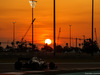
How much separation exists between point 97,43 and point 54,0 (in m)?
43.3

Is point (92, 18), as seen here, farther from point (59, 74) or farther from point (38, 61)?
point (59, 74)

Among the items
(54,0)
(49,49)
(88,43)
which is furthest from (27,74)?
(49,49)

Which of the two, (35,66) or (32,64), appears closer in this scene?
(35,66)

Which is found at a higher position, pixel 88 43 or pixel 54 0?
pixel 54 0

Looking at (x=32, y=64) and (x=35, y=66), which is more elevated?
(x=32, y=64)

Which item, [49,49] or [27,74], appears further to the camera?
[49,49]

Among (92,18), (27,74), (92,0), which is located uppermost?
(92,0)

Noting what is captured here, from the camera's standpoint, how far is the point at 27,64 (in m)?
24.5

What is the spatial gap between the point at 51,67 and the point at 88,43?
→ 203 feet

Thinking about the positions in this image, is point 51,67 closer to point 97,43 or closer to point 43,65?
point 43,65

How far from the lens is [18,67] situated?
78.5 ft

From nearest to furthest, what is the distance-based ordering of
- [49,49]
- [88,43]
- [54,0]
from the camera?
[54,0] → [88,43] → [49,49]

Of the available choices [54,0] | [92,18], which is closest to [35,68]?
[54,0]

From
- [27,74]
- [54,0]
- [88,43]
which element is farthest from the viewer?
[88,43]
